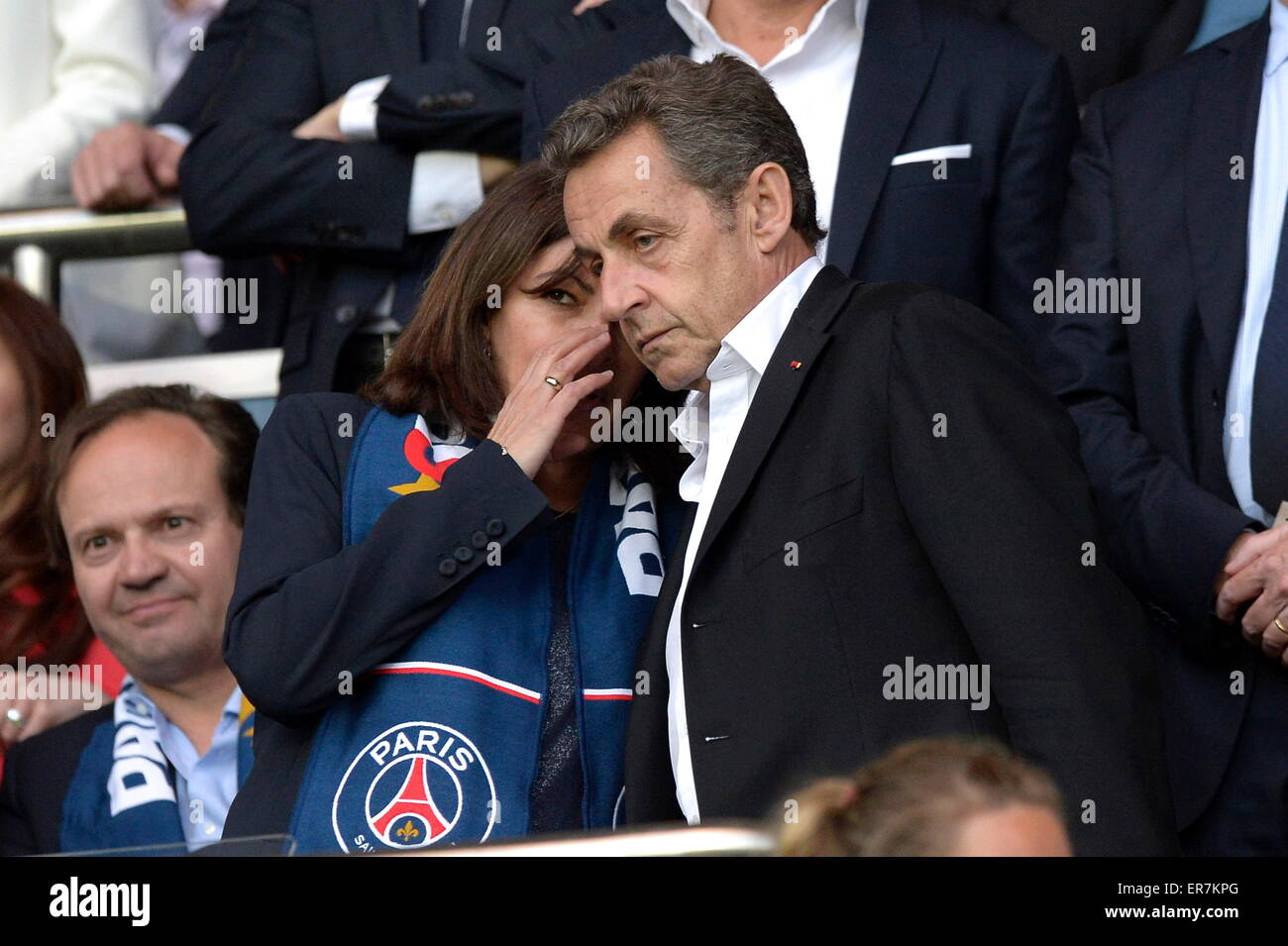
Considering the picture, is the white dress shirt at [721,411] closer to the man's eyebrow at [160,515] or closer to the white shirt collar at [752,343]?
the white shirt collar at [752,343]

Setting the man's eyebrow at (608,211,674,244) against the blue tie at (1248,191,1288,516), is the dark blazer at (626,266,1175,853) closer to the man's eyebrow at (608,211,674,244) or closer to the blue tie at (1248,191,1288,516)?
the man's eyebrow at (608,211,674,244)

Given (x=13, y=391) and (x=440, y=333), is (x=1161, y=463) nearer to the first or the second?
(x=440, y=333)

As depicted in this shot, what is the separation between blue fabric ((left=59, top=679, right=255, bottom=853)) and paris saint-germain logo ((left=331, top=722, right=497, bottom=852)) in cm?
65

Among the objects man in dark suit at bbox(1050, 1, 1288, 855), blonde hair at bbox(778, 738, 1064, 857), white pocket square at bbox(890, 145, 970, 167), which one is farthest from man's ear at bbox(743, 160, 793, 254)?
blonde hair at bbox(778, 738, 1064, 857)

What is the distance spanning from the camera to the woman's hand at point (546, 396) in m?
2.90

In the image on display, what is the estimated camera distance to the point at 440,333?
3125 mm

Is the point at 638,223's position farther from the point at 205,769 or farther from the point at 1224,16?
the point at 1224,16

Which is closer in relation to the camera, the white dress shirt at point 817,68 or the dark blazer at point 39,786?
the dark blazer at point 39,786

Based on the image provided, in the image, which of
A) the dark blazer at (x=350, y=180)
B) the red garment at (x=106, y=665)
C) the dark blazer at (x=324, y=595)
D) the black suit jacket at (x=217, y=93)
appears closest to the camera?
the dark blazer at (x=324, y=595)

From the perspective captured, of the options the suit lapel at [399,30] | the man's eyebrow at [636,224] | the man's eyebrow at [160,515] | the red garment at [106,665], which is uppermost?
the suit lapel at [399,30]

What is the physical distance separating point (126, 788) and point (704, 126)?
5.40ft

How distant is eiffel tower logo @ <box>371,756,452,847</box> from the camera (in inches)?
107

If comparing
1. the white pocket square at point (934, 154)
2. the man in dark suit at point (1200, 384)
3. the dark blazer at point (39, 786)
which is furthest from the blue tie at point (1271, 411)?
the dark blazer at point (39, 786)
